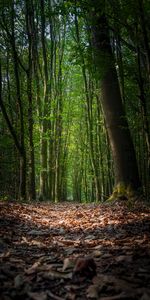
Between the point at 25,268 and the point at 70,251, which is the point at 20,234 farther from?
the point at 25,268

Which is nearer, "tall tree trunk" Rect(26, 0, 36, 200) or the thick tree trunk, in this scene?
the thick tree trunk

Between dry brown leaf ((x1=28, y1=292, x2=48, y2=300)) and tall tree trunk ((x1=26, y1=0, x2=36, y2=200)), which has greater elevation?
tall tree trunk ((x1=26, y1=0, x2=36, y2=200))

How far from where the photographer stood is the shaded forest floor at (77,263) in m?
2.60

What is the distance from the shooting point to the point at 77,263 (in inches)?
122

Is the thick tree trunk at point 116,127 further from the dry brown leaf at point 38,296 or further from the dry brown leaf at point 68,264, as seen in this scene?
the dry brown leaf at point 38,296

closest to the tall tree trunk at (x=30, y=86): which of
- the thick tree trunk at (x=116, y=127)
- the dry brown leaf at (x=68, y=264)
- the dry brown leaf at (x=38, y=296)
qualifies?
the thick tree trunk at (x=116, y=127)

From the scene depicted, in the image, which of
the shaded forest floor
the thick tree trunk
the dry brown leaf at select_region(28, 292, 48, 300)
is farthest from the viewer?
the thick tree trunk

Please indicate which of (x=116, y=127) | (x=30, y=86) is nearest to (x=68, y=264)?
(x=116, y=127)

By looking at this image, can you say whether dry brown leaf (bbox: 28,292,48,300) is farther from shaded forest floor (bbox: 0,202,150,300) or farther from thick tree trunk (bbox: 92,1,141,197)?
thick tree trunk (bbox: 92,1,141,197)

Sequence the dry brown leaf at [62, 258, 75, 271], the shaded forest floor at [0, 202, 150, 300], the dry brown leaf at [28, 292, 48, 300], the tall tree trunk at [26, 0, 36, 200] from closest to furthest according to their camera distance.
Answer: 1. the dry brown leaf at [28, 292, 48, 300]
2. the shaded forest floor at [0, 202, 150, 300]
3. the dry brown leaf at [62, 258, 75, 271]
4. the tall tree trunk at [26, 0, 36, 200]

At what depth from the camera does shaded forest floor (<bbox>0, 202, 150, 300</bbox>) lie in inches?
103

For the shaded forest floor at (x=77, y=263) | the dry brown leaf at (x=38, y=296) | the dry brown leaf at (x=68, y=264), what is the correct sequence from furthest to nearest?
the dry brown leaf at (x=68, y=264)
the shaded forest floor at (x=77, y=263)
the dry brown leaf at (x=38, y=296)

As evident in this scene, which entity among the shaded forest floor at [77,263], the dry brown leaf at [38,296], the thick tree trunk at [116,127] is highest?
the thick tree trunk at [116,127]

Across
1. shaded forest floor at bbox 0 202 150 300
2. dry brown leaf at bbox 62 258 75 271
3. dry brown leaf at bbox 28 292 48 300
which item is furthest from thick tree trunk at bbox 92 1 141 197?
dry brown leaf at bbox 28 292 48 300
